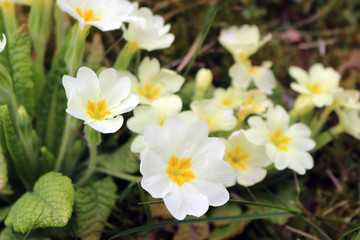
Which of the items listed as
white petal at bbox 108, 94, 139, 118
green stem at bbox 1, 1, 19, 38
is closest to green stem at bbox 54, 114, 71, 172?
white petal at bbox 108, 94, 139, 118

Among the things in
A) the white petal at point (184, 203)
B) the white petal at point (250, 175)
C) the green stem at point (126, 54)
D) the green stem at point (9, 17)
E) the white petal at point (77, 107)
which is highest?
the green stem at point (9, 17)

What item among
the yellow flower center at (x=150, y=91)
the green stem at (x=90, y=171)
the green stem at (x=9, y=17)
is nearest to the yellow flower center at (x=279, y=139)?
the yellow flower center at (x=150, y=91)

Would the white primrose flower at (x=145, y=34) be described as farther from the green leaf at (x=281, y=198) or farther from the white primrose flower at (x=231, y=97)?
the green leaf at (x=281, y=198)

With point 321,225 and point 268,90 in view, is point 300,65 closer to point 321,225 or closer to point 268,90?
point 268,90

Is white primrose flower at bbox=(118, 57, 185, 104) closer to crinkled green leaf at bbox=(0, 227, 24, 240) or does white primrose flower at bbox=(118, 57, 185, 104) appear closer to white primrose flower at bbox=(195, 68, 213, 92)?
white primrose flower at bbox=(195, 68, 213, 92)

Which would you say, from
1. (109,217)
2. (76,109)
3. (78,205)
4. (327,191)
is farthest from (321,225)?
(76,109)

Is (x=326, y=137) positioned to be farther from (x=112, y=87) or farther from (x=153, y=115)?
(x=112, y=87)

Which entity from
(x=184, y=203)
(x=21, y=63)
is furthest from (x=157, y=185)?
(x=21, y=63)
